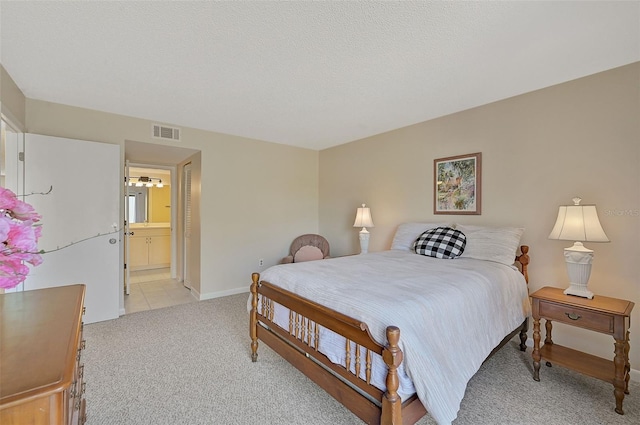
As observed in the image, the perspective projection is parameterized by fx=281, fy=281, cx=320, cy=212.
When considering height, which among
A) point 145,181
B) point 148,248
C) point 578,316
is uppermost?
point 145,181

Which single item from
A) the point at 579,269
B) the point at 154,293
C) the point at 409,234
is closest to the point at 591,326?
the point at 579,269

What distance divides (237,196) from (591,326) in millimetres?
4135

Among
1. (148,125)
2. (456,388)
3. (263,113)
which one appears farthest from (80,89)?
(456,388)

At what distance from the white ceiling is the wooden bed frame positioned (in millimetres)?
1784

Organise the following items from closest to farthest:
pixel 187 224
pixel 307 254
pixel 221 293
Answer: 1. pixel 221 293
2. pixel 307 254
3. pixel 187 224

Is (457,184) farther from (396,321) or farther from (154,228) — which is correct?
(154,228)

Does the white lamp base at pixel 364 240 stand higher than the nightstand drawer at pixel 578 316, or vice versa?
the white lamp base at pixel 364 240

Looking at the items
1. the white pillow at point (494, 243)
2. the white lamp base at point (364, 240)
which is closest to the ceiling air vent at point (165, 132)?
the white lamp base at point (364, 240)

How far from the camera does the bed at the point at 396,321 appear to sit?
1371 mm

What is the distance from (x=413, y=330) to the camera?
1.43m

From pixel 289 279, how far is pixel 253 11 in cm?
180

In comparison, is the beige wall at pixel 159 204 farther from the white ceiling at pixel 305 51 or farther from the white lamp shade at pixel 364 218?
the white lamp shade at pixel 364 218

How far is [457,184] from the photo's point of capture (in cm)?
330

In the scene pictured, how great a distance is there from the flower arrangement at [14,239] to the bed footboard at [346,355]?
1.29m
